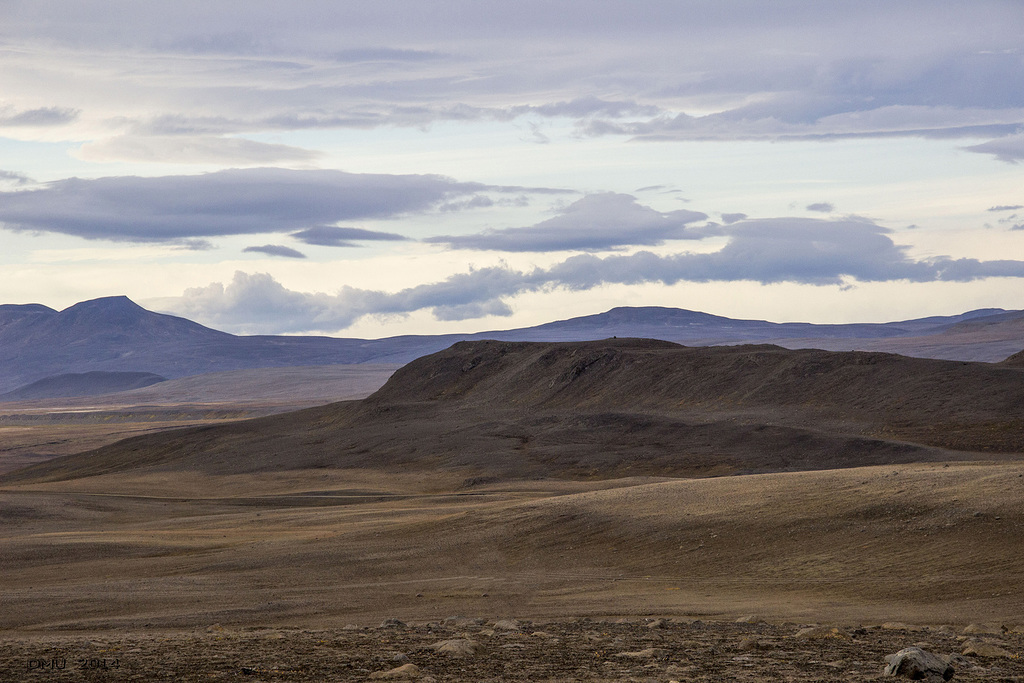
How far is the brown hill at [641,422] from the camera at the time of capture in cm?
5084

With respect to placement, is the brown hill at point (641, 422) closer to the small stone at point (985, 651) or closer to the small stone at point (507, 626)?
the small stone at point (507, 626)

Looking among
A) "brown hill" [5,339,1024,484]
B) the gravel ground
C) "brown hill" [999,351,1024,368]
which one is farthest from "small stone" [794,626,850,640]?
"brown hill" [999,351,1024,368]

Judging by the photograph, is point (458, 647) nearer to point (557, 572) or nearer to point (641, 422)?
point (557, 572)

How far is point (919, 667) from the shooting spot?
9031 mm

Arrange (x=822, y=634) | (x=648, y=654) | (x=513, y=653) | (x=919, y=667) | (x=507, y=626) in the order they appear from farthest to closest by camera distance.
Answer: (x=507, y=626), (x=822, y=634), (x=513, y=653), (x=648, y=654), (x=919, y=667)

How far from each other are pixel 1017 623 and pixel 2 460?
303ft

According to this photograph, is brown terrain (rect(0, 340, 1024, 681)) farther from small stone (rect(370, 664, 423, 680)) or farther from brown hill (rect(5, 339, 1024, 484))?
brown hill (rect(5, 339, 1024, 484))

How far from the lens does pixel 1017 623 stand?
1380 cm

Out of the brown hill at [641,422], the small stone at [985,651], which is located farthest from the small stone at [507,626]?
the brown hill at [641,422]

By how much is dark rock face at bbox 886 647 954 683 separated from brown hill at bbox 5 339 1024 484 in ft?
126

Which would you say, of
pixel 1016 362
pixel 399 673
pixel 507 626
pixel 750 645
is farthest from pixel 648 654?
pixel 1016 362

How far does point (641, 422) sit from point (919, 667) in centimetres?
5021

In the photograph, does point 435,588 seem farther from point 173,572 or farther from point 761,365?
point 761,365

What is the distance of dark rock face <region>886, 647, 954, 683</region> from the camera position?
9.00 meters
